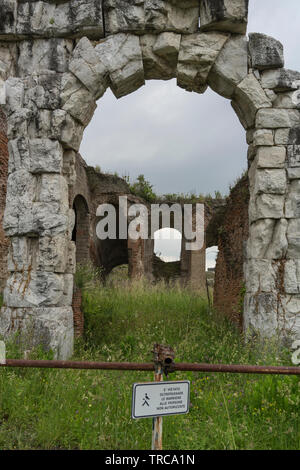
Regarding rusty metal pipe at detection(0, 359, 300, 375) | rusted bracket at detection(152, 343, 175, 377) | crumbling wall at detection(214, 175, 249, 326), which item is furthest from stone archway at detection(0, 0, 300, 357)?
rusted bracket at detection(152, 343, 175, 377)

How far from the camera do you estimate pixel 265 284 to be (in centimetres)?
517

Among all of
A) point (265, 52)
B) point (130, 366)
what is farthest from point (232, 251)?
point (130, 366)

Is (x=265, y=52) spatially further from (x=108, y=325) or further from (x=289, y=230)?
(x=108, y=325)

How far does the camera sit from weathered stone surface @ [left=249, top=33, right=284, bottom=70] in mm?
5379

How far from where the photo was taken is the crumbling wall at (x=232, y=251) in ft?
21.6

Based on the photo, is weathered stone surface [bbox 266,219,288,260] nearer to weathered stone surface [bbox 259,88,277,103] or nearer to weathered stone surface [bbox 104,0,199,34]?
weathered stone surface [bbox 259,88,277,103]

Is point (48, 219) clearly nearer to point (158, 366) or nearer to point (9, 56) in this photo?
point (9, 56)

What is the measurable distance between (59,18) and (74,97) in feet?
3.81

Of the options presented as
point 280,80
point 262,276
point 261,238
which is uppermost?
point 280,80

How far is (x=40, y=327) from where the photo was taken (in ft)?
16.1

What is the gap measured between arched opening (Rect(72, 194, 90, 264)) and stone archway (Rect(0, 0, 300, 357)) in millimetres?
7913

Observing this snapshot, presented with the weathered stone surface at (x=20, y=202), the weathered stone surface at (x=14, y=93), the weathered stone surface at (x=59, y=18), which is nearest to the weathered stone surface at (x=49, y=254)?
the weathered stone surface at (x=20, y=202)

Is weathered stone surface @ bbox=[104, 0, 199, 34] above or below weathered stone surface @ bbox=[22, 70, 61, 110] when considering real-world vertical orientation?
above

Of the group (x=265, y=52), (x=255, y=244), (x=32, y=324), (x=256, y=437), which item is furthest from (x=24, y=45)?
(x=256, y=437)
